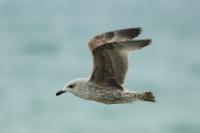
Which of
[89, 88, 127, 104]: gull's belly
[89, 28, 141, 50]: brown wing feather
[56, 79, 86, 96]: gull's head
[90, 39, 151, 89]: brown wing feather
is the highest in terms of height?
[89, 28, 141, 50]: brown wing feather

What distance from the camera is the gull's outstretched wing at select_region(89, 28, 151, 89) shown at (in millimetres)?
16109

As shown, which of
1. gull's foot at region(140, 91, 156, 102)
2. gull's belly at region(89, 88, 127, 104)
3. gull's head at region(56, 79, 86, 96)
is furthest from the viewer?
gull's head at region(56, 79, 86, 96)

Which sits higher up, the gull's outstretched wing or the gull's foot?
the gull's outstretched wing

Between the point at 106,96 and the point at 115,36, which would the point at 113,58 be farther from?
the point at 106,96

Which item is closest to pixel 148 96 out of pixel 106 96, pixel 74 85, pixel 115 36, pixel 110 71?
pixel 106 96

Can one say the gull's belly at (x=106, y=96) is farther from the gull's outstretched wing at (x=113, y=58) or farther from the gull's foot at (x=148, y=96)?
the gull's foot at (x=148, y=96)

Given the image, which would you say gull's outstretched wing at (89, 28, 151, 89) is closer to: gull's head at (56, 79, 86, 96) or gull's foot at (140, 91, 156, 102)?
gull's head at (56, 79, 86, 96)

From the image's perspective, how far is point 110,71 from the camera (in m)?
16.7

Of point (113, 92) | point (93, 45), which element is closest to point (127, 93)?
point (113, 92)

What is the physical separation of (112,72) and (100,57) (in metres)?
0.73

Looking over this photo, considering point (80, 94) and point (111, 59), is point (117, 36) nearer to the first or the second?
point (111, 59)

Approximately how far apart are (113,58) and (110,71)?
0.44 m

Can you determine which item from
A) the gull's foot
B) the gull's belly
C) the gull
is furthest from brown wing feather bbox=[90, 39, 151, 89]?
the gull's foot

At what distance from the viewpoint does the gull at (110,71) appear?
16.1 metres
